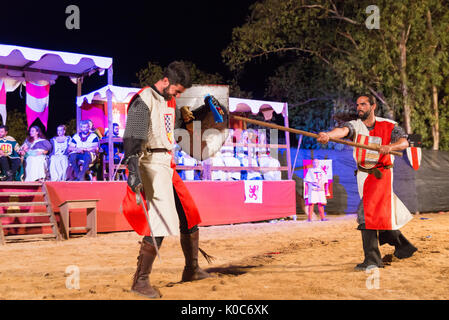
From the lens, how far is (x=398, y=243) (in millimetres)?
5258

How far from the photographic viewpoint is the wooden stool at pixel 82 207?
8.45 meters

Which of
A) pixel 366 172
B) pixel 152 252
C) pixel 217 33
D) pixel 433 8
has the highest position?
pixel 217 33

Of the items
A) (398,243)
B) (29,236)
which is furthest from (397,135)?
(29,236)

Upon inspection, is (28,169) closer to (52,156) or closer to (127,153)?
(52,156)

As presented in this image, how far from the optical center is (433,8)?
55.1 ft

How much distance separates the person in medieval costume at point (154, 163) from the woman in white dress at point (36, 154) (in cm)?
622

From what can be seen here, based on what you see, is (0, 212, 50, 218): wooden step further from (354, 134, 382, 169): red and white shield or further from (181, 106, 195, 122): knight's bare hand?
(354, 134, 382, 169): red and white shield

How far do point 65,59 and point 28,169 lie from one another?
239 centimetres

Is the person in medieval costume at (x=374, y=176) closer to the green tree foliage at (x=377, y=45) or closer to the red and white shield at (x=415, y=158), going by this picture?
the red and white shield at (x=415, y=158)

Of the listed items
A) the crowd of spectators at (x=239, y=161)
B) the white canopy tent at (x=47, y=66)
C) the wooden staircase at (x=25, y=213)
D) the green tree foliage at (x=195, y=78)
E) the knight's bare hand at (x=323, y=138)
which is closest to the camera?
the knight's bare hand at (x=323, y=138)

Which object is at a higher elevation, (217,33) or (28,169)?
(217,33)

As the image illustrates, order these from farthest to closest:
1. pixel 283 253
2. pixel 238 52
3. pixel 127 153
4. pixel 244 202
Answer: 1. pixel 238 52
2. pixel 244 202
3. pixel 283 253
4. pixel 127 153

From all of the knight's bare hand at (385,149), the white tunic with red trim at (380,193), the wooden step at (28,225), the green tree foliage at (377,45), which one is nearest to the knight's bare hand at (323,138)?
the white tunic with red trim at (380,193)
